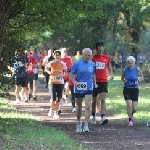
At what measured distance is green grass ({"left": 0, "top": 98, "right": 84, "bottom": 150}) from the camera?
9.41 meters

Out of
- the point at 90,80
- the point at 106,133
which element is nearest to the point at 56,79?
the point at 90,80

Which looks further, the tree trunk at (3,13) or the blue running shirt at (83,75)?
the blue running shirt at (83,75)

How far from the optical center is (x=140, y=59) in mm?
53500

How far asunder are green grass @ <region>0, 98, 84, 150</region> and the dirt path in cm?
45

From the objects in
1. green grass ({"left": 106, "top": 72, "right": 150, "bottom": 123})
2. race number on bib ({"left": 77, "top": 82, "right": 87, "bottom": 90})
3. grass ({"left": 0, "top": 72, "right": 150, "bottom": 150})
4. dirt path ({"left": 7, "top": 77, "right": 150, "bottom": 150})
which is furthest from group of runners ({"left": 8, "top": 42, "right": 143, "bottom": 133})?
green grass ({"left": 106, "top": 72, "right": 150, "bottom": 123})

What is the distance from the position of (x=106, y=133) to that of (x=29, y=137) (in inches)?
94.6

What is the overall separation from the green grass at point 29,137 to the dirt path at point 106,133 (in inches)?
17.7

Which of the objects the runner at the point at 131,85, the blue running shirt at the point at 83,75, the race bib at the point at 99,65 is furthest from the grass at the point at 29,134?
the race bib at the point at 99,65

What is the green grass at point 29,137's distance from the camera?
370 inches

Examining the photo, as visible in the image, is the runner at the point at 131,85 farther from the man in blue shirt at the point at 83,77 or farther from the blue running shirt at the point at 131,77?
the man in blue shirt at the point at 83,77

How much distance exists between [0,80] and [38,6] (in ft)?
7.44

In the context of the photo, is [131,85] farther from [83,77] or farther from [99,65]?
[83,77]

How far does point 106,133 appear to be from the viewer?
12141mm

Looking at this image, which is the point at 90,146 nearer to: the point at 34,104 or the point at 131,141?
the point at 131,141
